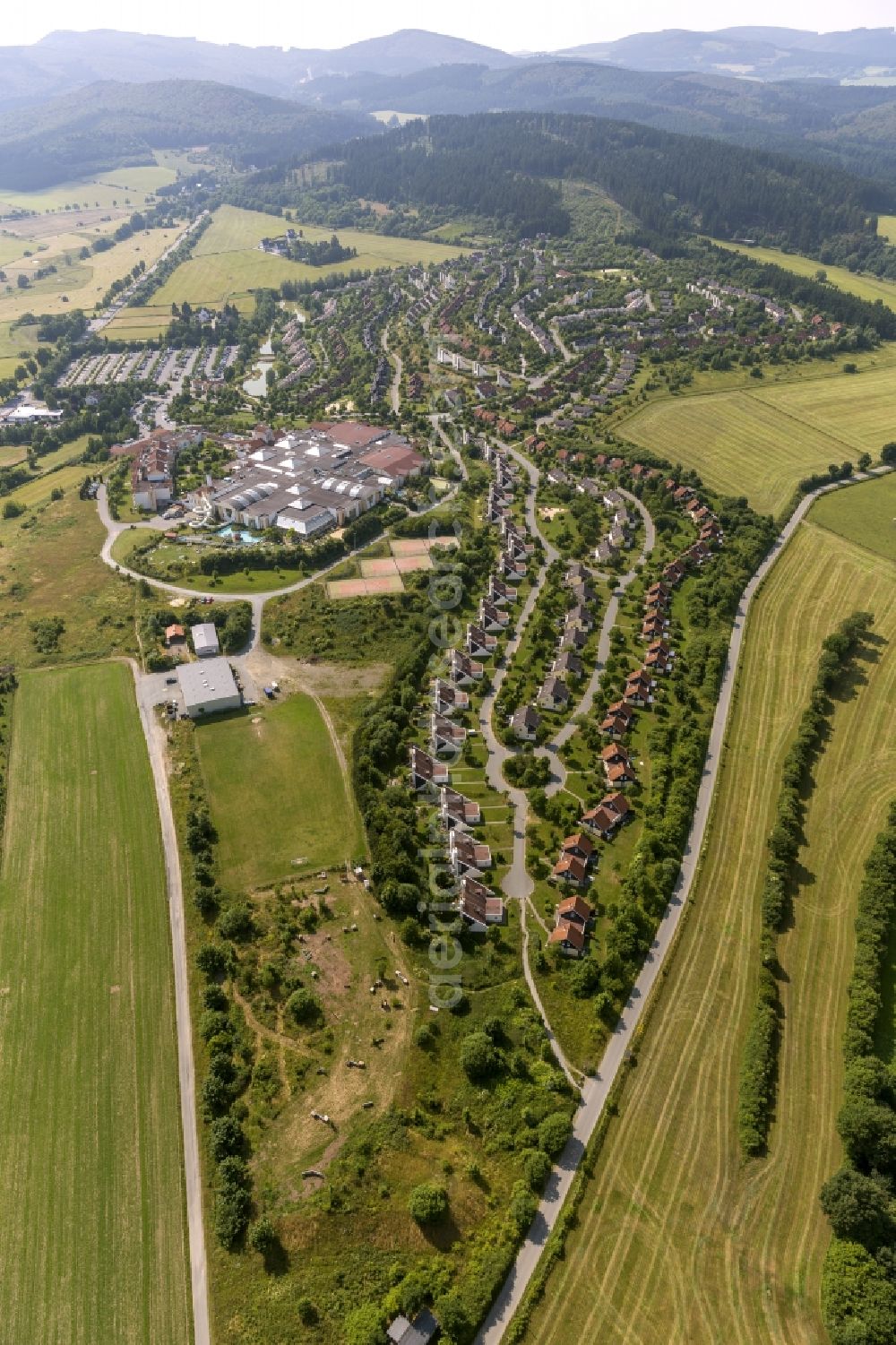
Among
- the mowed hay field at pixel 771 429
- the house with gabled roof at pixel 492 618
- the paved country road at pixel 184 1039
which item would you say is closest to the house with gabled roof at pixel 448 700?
the house with gabled roof at pixel 492 618

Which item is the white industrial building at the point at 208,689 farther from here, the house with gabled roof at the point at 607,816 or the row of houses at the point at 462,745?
the house with gabled roof at the point at 607,816

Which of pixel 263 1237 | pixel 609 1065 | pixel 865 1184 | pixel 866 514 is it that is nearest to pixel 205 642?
pixel 263 1237

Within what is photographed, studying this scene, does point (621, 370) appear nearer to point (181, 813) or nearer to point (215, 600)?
point (215, 600)

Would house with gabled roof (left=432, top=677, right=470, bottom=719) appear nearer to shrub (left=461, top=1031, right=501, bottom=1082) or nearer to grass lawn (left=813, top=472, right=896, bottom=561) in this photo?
shrub (left=461, top=1031, right=501, bottom=1082)

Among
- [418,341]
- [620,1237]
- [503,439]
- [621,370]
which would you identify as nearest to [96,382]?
[418,341]

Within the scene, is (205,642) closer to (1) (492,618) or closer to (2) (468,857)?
(1) (492,618)

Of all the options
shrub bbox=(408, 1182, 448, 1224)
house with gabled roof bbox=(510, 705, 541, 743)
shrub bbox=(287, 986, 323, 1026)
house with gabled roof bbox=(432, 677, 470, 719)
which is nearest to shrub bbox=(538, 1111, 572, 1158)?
shrub bbox=(408, 1182, 448, 1224)

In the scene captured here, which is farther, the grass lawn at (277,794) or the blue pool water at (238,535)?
the blue pool water at (238,535)
